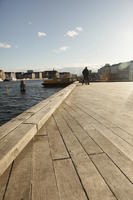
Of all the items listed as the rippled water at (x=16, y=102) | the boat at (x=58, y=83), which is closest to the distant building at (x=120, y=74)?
the boat at (x=58, y=83)

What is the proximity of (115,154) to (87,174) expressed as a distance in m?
0.57

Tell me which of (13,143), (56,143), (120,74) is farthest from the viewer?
(120,74)

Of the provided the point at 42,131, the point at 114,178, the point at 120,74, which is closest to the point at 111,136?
the point at 114,178

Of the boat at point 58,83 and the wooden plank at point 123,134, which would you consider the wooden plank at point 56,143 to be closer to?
the wooden plank at point 123,134

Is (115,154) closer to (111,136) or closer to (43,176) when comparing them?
(111,136)

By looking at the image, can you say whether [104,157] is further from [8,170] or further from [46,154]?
[8,170]

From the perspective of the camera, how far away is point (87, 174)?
1571mm

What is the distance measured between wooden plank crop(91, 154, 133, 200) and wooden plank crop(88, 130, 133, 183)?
69 mm

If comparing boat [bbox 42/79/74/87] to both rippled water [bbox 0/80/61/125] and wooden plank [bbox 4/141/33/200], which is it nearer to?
rippled water [bbox 0/80/61/125]

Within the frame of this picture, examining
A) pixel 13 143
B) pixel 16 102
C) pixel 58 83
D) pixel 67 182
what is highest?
pixel 58 83

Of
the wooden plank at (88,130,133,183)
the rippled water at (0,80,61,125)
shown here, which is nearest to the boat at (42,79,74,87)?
the rippled water at (0,80,61,125)

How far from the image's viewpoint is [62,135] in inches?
103

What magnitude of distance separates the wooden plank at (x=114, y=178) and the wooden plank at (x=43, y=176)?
1.69ft

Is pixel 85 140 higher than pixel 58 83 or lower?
lower
